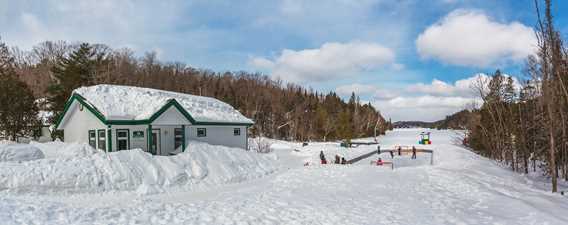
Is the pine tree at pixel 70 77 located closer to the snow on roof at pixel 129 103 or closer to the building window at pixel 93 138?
the snow on roof at pixel 129 103

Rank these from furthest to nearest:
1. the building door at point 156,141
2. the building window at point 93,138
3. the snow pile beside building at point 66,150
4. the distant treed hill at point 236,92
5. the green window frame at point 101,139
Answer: the distant treed hill at point 236,92
the building door at point 156,141
the building window at point 93,138
the green window frame at point 101,139
the snow pile beside building at point 66,150

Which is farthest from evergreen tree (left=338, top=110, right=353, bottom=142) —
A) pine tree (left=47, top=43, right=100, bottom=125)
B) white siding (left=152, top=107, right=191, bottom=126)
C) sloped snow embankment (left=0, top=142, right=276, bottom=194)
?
white siding (left=152, top=107, right=191, bottom=126)

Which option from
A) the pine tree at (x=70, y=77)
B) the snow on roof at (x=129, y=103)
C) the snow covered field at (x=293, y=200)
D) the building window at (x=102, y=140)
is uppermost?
the pine tree at (x=70, y=77)

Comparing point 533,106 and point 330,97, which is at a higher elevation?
point 330,97

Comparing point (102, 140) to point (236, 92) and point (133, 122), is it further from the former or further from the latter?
point (236, 92)

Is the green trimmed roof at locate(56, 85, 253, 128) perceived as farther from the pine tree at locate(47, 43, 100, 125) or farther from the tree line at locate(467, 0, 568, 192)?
the tree line at locate(467, 0, 568, 192)

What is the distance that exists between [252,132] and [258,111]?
786 centimetres

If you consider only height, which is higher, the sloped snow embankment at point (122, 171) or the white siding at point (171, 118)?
the white siding at point (171, 118)

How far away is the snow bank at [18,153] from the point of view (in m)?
13.9

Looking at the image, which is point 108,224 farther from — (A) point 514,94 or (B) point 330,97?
(B) point 330,97

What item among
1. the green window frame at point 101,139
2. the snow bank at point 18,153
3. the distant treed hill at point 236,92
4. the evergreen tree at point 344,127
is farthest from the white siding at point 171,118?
the evergreen tree at point 344,127

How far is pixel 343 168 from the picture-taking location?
20.2 metres

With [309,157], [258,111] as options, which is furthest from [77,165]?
[258,111]

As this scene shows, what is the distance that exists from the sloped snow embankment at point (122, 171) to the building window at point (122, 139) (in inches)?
57.9
